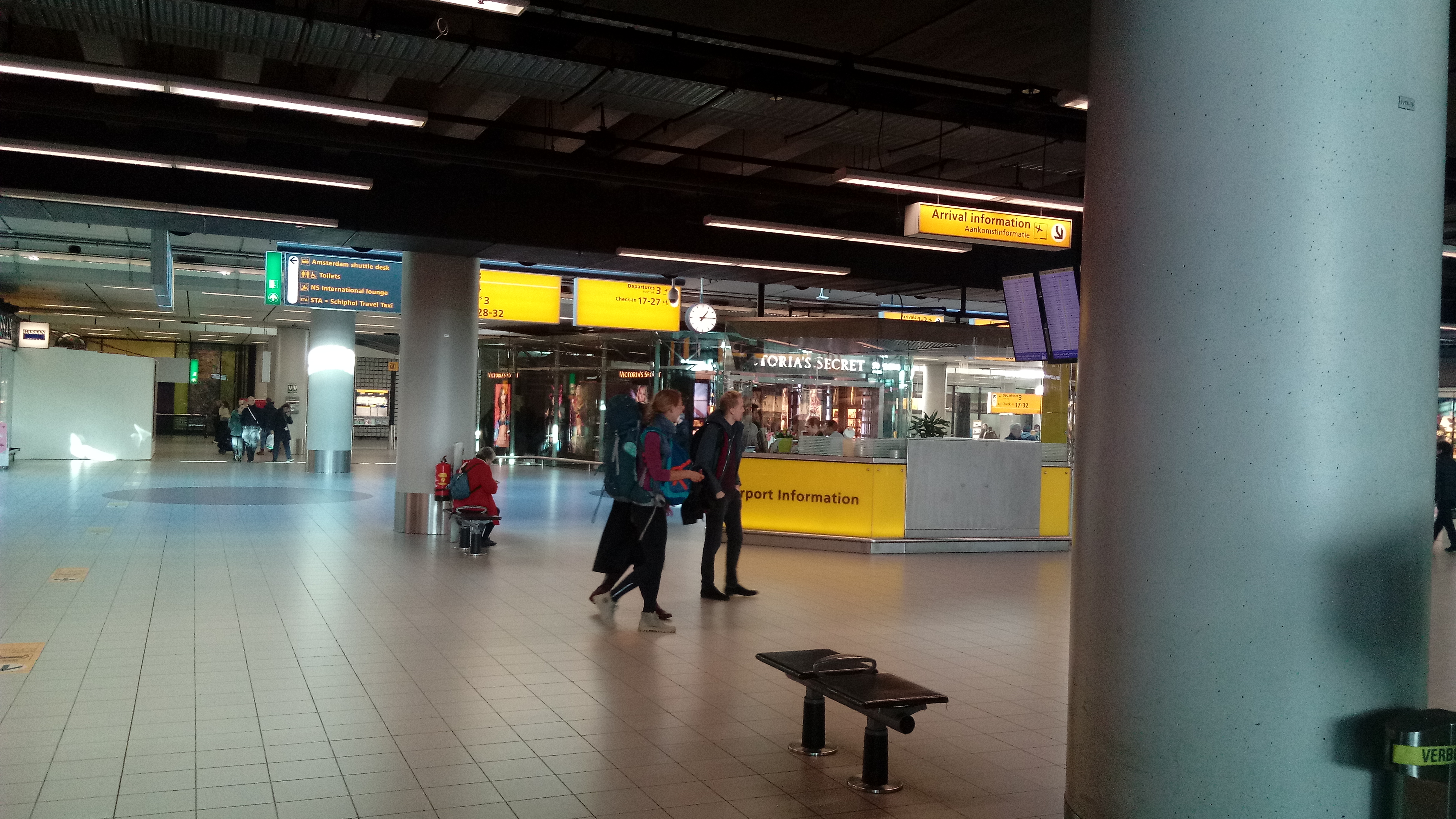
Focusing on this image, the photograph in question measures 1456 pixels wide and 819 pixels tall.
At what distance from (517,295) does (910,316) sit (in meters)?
8.41

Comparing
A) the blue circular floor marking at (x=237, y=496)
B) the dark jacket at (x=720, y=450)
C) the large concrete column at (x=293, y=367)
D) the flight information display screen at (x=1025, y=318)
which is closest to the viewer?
the dark jacket at (x=720, y=450)

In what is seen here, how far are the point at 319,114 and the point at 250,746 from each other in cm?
601

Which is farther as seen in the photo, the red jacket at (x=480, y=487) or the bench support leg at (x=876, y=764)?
the red jacket at (x=480, y=487)

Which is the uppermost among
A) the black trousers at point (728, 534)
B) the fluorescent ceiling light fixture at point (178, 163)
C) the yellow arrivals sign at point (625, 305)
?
the fluorescent ceiling light fixture at point (178, 163)

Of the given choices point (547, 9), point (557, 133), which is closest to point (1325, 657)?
point (547, 9)

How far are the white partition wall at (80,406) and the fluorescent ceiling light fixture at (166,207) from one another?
16672 mm

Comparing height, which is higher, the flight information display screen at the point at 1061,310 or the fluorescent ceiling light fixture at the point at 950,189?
the fluorescent ceiling light fixture at the point at 950,189

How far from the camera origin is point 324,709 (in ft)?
16.4

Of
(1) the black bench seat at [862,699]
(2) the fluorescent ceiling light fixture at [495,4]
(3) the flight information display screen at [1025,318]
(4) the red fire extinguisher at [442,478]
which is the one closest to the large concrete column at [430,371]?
(4) the red fire extinguisher at [442,478]

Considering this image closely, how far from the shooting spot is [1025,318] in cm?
1054

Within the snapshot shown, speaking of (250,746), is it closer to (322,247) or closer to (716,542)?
(716,542)

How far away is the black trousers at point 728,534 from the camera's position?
8266 mm

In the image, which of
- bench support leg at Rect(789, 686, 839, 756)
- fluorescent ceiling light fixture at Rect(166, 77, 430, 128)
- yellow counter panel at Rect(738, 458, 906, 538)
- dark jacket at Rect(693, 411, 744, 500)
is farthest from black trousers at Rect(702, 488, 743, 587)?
bench support leg at Rect(789, 686, 839, 756)

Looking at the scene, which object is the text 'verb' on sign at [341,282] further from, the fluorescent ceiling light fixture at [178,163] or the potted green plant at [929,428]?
the potted green plant at [929,428]
